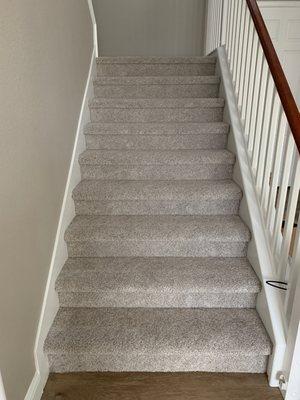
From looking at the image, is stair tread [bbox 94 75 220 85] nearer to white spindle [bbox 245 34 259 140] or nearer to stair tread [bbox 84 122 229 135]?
stair tread [bbox 84 122 229 135]

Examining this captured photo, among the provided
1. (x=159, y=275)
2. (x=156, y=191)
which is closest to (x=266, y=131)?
(x=156, y=191)

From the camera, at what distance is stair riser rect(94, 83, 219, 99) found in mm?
2730

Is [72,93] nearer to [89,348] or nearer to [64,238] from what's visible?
[64,238]

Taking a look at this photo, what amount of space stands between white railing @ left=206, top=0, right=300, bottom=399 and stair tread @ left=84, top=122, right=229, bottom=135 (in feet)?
0.82

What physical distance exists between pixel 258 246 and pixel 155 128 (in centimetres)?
120

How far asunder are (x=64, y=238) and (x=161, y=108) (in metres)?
1.36

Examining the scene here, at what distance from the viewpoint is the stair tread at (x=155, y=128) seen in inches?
94.5

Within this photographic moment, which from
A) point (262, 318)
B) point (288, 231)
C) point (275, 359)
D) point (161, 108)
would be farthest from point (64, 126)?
point (275, 359)

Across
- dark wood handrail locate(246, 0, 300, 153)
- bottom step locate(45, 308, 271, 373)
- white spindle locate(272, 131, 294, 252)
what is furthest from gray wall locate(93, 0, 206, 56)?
bottom step locate(45, 308, 271, 373)

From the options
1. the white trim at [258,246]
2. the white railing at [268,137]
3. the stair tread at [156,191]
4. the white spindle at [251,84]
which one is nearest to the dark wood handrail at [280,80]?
the white railing at [268,137]

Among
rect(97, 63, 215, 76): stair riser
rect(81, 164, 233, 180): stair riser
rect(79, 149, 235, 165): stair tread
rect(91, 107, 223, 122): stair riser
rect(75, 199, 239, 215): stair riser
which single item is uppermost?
rect(97, 63, 215, 76): stair riser

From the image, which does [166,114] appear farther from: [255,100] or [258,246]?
[258,246]

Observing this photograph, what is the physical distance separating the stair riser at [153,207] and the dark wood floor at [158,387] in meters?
0.95

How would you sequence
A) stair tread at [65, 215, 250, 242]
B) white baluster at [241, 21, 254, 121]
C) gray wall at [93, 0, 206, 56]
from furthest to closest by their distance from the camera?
gray wall at [93, 0, 206, 56] < white baluster at [241, 21, 254, 121] < stair tread at [65, 215, 250, 242]
